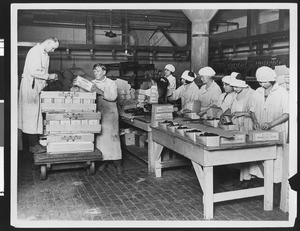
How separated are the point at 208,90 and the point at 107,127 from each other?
1826mm

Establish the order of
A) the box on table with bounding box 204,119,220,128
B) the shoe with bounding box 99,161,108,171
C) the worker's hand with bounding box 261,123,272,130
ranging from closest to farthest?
the worker's hand with bounding box 261,123,272,130, the box on table with bounding box 204,119,220,128, the shoe with bounding box 99,161,108,171

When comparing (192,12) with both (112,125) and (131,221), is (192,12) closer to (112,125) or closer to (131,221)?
(112,125)

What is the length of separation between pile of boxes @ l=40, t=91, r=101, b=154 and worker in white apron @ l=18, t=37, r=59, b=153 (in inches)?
11.0

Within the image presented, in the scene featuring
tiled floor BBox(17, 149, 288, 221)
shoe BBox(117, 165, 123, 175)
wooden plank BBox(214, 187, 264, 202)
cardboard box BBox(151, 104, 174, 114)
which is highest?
cardboard box BBox(151, 104, 174, 114)

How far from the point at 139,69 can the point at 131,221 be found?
7.23m

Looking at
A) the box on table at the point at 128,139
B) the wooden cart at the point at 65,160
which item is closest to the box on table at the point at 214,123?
the wooden cart at the point at 65,160

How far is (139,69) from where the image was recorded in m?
10.4

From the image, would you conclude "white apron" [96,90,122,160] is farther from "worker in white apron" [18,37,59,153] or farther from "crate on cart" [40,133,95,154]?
"worker in white apron" [18,37,59,153]

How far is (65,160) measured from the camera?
4895 mm

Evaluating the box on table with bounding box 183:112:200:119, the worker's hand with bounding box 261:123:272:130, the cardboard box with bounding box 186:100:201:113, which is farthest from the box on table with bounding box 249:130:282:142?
the cardboard box with bounding box 186:100:201:113

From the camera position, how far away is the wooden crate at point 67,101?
4805 mm

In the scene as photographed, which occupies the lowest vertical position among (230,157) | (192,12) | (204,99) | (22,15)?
(230,157)

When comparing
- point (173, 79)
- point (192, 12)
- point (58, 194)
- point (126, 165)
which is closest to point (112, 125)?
point (126, 165)

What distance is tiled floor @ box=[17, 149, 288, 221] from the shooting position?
387 centimetres
